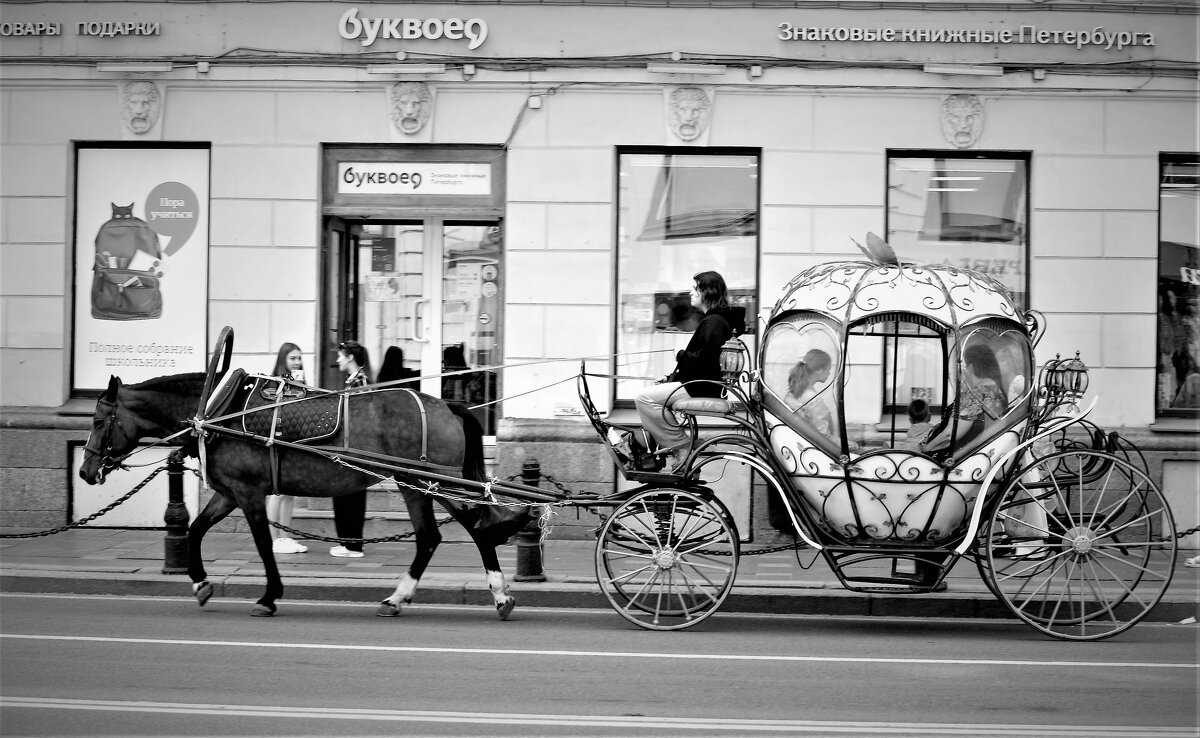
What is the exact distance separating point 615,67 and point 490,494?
603 centimetres

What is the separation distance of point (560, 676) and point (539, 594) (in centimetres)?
285

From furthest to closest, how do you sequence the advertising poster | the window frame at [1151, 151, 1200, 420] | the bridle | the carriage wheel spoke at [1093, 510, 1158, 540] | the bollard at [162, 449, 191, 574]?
the advertising poster, the window frame at [1151, 151, 1200, 420], the bollard at [162, 449, 191, 574], the bridle, the carriage wheel spoke at [1093, 510, 1158, 540]

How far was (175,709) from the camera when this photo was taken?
614 centimetres

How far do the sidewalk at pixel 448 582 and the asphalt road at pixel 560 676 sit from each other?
0.36 metres

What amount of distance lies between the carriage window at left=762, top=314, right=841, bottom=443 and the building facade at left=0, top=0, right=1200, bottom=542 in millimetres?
4453

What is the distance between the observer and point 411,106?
1320 centimetres

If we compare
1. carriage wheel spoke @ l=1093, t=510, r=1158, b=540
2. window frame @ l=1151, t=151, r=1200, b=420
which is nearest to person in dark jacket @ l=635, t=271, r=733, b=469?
carriage wheel spoke @ l=1093, t=510, r=1158, b=540

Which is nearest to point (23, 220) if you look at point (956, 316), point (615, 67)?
point (615, 67)

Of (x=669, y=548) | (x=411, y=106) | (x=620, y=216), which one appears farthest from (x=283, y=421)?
(x=620, y=216)

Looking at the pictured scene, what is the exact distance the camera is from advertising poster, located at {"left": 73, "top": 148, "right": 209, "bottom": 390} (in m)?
13.5

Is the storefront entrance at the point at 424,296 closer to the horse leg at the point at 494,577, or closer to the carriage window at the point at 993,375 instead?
the horse leg at the point at 494,577

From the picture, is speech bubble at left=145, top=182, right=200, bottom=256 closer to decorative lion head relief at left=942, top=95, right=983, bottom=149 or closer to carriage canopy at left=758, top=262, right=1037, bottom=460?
carriage canopy at left=758, top=262, right=1037, bottom=460

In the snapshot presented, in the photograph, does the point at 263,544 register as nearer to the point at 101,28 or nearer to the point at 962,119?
the point at 101,28

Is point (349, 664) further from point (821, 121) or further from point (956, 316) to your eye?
point (821, 121)
